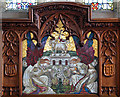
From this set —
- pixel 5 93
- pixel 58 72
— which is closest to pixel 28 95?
pixel 5 93

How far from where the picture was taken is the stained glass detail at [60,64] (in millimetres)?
2596

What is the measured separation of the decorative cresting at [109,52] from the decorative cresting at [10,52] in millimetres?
1420

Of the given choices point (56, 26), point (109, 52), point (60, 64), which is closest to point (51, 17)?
point (56, 26)

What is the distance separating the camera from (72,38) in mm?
2627

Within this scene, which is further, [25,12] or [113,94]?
[25,12]

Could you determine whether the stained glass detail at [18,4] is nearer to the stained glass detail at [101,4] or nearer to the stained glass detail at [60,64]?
the stained glass detail at [60,64]

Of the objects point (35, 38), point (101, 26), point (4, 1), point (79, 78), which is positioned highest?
point (4, 1)

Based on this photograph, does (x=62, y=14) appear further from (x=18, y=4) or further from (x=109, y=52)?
(x=18, y=4)

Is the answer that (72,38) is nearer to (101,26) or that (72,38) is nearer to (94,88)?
(101,26)

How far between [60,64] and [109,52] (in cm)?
82

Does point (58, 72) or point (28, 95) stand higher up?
point (58, 72)

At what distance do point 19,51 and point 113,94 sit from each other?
168 cm

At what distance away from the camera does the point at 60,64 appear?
8.57 feet

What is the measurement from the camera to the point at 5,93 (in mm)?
2605
